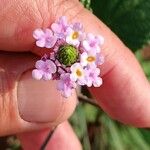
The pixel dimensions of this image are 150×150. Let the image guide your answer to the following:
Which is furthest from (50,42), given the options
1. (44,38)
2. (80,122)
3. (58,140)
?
(80,122)

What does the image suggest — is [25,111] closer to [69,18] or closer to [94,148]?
[69,18]

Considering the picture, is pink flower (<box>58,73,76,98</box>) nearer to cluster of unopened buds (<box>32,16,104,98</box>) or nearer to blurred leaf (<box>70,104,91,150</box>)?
cluster of unopened buds (<box>32,16,104,98</box>)

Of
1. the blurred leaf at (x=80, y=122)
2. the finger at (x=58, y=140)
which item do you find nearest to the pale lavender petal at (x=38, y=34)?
the finger at (x=58, y=140)

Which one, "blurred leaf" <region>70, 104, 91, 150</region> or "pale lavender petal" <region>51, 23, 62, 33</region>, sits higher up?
"pale lavender petal" <region>51, 23, 62, 33</region>

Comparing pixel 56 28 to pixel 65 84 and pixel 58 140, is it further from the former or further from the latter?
pixel 58 140

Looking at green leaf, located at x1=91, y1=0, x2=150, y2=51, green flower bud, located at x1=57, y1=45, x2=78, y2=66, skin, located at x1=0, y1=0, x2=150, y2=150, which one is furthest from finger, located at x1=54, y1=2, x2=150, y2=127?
green leaf, located at x1=91, y1=0, x2=150, y2=51

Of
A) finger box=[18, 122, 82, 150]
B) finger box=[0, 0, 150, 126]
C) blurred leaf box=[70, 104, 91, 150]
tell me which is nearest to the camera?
finger box=[0, 0, 150, 126]

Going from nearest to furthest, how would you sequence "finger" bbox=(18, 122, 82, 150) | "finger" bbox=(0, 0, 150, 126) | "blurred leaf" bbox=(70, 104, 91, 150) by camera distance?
1. "finger" bbox=(0, 0, 150, 126)
2. "finger" bbox=(18, 122, 82, 150)
3. "blurred leaf" bbox=(70, 104, 91, 150)
